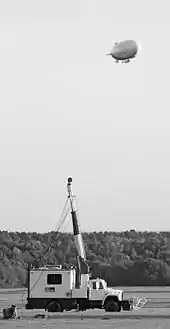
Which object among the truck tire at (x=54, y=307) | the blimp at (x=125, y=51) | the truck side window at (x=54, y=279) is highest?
the blimp at (x=125, y=51)

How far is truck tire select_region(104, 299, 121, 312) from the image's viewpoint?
163ft

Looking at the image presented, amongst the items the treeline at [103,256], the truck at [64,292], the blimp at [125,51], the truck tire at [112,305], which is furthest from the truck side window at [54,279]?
the treeline at [103,256]

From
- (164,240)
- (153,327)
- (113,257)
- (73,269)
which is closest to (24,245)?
(113,257)

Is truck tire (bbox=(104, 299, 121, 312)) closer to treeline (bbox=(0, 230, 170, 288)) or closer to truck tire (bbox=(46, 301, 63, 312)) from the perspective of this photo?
truck tire (bbox=(46, 301, 63, 312))

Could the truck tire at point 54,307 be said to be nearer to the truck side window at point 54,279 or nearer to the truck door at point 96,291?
the truck side window at point 54,279

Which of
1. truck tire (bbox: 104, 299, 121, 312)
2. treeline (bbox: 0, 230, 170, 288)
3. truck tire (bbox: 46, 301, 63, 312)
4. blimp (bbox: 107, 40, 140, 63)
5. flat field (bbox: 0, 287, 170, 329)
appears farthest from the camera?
treeline (bbox: 0, 230, 170, 288)

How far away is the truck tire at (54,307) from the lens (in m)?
49.3

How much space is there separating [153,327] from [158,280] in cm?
9337

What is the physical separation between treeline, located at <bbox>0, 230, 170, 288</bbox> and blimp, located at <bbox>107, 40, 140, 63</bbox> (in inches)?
2265

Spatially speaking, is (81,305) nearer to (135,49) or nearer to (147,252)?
(135,49)

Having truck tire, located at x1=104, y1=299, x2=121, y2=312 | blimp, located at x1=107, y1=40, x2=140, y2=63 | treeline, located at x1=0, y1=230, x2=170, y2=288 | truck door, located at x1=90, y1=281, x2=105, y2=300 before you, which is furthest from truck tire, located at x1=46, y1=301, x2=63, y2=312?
treeline, located at x1=0, y1=230, x2=170, y2=288

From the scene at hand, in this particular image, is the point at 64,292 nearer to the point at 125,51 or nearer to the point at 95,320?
the point at 95,320

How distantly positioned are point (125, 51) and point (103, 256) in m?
96.1

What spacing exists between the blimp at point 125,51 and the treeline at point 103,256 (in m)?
57.5
